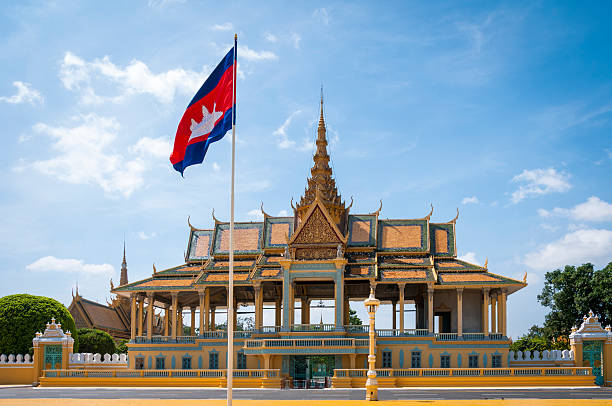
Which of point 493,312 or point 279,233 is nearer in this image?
point 493,312

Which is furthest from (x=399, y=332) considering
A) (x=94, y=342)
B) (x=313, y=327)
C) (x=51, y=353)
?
(x=94, y=342)

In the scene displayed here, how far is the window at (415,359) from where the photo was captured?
44750 millimetres

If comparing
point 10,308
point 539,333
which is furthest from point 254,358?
point 539,333

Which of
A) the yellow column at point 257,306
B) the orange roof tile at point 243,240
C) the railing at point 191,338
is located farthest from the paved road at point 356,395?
the orange roof tile at point 243,240

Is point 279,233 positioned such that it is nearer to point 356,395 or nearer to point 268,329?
point 268,329

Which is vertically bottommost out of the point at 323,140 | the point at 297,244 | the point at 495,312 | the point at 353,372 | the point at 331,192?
the point at 353,372

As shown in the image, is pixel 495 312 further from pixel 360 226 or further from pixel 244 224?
pixel 244 224

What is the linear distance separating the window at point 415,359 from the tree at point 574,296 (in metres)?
22.0

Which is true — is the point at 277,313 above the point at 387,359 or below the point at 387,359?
above

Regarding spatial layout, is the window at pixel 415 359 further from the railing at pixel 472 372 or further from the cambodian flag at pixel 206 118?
the cambodian flag at pixel 206 118

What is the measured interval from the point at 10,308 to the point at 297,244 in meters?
24.0

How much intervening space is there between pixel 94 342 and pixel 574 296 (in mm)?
45058

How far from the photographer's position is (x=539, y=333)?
7900 cm

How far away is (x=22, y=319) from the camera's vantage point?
54312 millimetres
